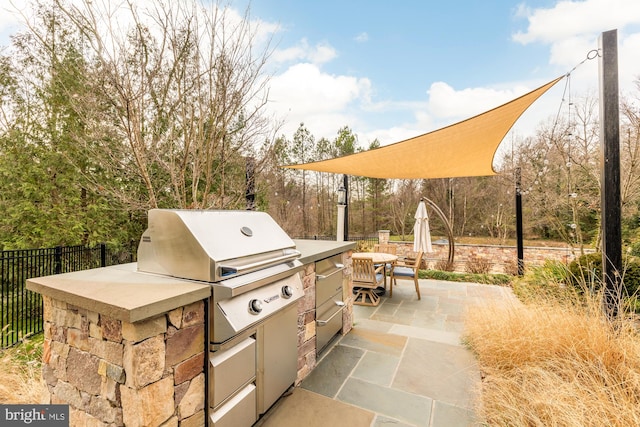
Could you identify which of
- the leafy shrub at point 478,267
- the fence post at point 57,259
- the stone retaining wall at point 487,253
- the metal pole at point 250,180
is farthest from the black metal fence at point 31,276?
the stone retaining wall at point 487,253

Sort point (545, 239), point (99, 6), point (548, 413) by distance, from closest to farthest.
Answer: point (548, 413)
point (99, 6)
point (545, 239)

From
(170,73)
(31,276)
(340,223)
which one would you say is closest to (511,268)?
(340,223)

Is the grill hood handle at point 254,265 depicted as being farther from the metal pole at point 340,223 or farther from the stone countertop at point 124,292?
the metal pole at point 340,223

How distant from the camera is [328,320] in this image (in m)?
3.11

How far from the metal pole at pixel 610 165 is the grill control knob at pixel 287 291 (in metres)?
3.13

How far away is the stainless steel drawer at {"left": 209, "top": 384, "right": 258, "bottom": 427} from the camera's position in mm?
1603

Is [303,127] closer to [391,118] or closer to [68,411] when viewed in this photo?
[391,118]

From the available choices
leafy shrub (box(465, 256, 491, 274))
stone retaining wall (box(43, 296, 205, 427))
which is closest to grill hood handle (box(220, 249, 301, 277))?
stone retaining wall (box(43, 296, 205, 427))

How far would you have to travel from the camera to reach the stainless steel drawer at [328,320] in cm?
297

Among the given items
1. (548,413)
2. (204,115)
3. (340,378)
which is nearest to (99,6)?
(204,115)

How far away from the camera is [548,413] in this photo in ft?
5.62

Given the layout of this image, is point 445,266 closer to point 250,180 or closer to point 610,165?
point 610,165

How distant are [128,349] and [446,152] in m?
5.27

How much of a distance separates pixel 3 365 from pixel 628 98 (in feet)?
44.9
